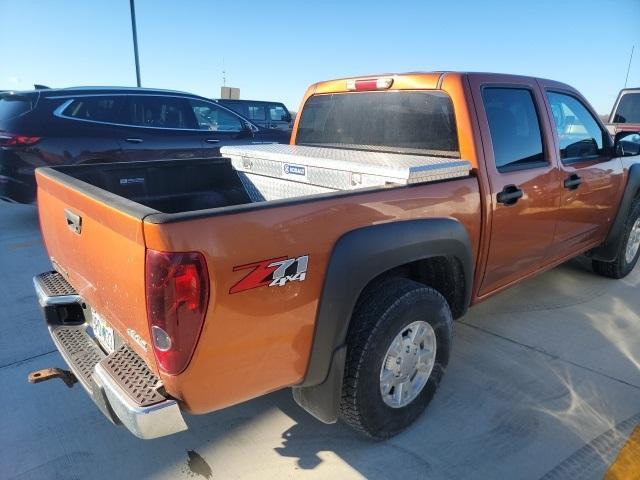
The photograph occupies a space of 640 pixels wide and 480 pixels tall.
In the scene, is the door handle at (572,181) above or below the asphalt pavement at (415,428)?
above

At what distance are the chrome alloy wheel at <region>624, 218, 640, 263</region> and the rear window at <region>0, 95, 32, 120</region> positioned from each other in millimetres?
6865

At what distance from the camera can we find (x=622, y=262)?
4719mm

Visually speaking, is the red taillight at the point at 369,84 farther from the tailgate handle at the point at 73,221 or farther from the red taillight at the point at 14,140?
the red taillight at the point at 14,140

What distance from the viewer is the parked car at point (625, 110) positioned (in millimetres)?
9727

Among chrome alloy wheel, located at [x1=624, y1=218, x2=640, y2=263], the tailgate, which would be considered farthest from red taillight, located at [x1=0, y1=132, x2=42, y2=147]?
chrome alloy wheel, located at [x1=624, y1=218, x2=640, y2=263]

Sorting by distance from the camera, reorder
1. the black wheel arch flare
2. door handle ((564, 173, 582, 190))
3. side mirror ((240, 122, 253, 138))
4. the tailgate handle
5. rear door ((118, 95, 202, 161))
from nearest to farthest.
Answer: the black wheel arch flare < the tailgate handle < door handle ((564, 173, 582, 190)) < rear door ((118, 95, 202, 161)) < side mirror ((240, 122, 253, 138))

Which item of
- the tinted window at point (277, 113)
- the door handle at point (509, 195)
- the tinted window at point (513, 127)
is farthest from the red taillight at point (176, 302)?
the tinted window at point (277, 113)

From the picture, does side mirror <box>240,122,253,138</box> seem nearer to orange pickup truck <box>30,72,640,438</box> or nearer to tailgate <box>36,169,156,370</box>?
orange pickup truck <box>30,72,640,438</box>

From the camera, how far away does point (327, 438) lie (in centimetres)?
249

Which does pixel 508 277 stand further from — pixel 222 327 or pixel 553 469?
pixel 222 327

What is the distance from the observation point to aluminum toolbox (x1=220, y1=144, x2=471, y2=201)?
2.45 metres

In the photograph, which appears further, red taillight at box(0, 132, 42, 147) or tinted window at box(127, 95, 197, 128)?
tinted window at box(127, 95, 197, 128)

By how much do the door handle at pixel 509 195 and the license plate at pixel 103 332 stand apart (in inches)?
86.7

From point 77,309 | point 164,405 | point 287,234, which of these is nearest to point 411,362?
point 287,234
